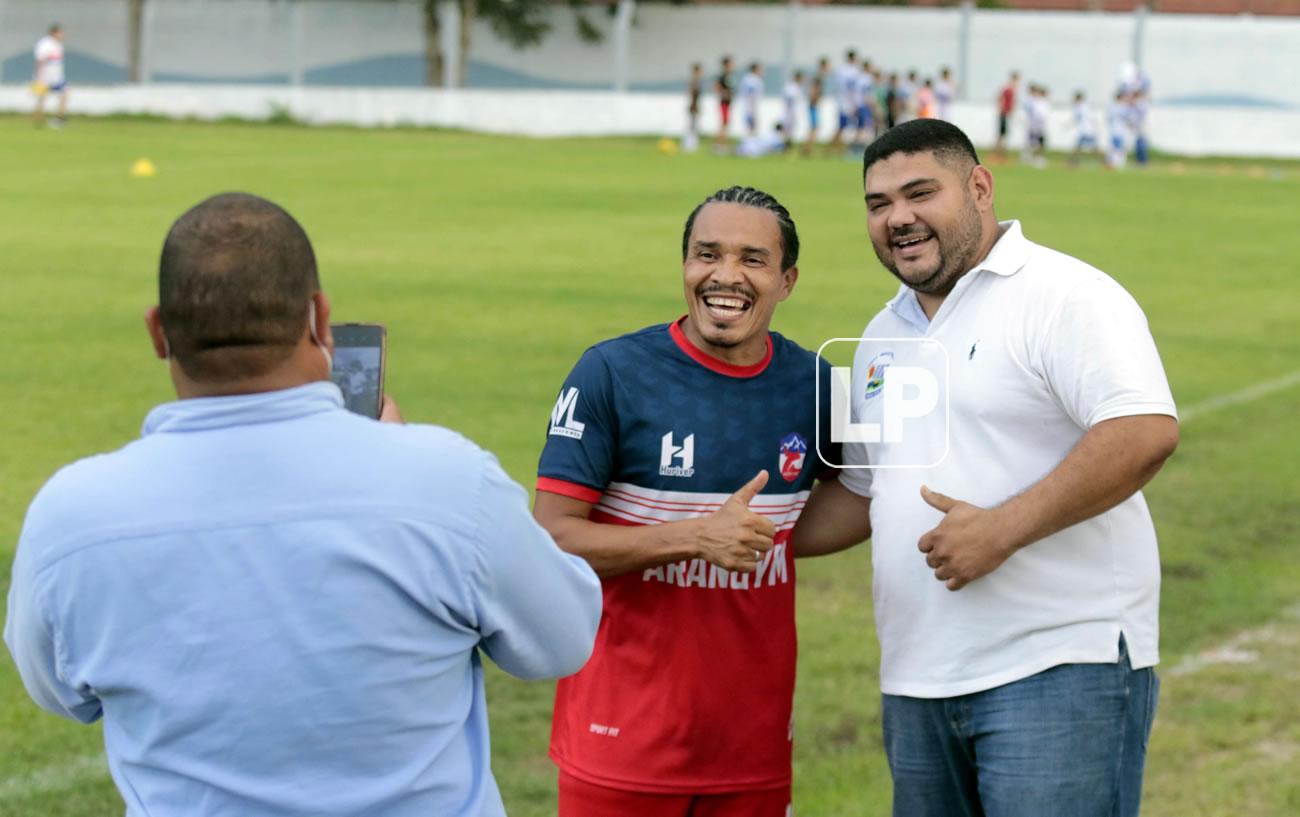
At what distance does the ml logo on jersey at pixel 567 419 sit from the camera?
155 inches

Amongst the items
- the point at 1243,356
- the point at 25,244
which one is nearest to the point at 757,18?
the point at 25,244

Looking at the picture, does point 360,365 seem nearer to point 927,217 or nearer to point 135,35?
point 927,217

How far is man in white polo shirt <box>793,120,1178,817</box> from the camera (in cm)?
366

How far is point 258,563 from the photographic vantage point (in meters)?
2.60

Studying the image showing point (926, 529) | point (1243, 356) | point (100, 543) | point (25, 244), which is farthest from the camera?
point (25, 244)

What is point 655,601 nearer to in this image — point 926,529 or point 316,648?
point 926,529

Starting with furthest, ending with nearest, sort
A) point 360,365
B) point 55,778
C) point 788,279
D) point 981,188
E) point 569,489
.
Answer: point 55,778 < point 788,279 < point 981,188 < point 569,489 < point 360,365

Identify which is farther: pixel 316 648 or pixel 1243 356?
pixel 1243 356

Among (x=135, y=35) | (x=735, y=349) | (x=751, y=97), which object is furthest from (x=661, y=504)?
(x=135, y=35)

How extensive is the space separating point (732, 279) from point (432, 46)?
58032 mm

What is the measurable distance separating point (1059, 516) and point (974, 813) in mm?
744

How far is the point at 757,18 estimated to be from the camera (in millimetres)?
58281

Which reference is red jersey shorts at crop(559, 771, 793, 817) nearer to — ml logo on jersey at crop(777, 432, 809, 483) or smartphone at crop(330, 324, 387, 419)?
ml logo on jersey at crop(777, 432, 809, 483)

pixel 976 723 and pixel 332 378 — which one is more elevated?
pixel 332 378
